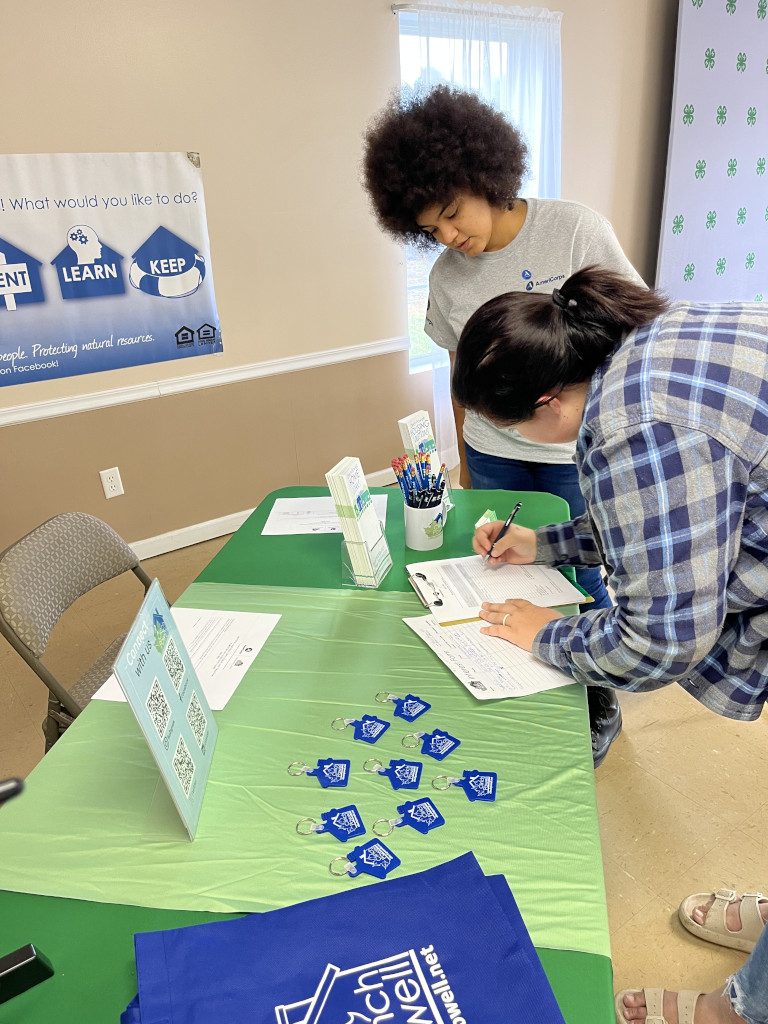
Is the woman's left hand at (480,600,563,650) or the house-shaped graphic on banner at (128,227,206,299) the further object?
the house-shaped graphic on banner at (128,227,206,299)

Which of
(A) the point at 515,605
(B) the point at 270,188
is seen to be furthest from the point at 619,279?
(B) the point at 270,188

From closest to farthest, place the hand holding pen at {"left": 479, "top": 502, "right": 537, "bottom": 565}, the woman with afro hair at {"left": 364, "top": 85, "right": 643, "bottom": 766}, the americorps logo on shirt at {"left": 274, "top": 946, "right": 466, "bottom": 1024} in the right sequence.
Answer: the americorps logo on shirt at {"left": 274, "top": 946, "right": 466, "bottom": 1024} → the hand holding pen at {"left": 479, "top": 502, "right": 537, "bottom": 565} → the woman with afro hair at {"left": 364, "top": 85, "right": 643, "bottom": 766}

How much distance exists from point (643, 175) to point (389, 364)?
6.83 feet

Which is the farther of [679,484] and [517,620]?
[517,620]

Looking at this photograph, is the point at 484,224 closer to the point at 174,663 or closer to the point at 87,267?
the point at 174,663

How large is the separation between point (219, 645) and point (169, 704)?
13.8 inches

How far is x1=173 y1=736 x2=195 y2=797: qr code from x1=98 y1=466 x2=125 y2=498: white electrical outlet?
2.29 metres

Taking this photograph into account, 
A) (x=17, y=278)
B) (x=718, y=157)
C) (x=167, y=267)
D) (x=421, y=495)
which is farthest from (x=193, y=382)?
(x=718, y=157)

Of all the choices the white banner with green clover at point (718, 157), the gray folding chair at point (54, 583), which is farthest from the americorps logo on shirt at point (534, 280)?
the white banner with green clover at point (718, 157)

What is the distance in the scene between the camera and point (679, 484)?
2.79 ft

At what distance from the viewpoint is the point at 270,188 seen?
302cm

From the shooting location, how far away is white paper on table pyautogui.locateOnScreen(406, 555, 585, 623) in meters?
1.27

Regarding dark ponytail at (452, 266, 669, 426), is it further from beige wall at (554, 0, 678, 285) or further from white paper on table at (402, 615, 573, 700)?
beige wall at (554, 0, 678, 285)

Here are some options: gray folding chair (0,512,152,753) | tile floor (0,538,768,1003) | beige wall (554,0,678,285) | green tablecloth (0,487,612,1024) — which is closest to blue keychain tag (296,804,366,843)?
green tablecloth (0,487,612,1024)
